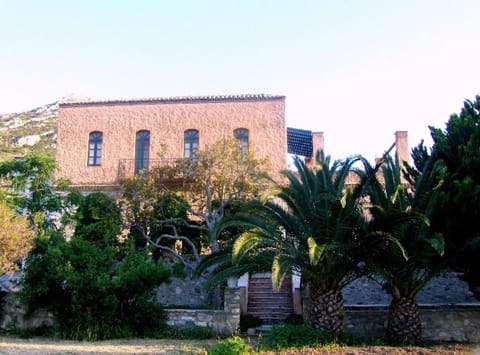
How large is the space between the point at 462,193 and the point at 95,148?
65.4 feet

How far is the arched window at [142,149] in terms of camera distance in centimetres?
2767

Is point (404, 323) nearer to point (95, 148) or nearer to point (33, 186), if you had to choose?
point (33, 186)

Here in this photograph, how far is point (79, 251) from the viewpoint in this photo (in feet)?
52.7

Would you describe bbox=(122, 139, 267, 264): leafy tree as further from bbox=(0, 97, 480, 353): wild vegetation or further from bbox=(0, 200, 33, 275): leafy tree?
bbox=(0, 200, 33, 275): leafy tree

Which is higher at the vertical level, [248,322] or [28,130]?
[28,130]

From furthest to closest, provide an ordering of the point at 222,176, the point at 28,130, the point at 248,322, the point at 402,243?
the point at 28,130, the point at 222,176, the point at 248,322, the point at 402,243

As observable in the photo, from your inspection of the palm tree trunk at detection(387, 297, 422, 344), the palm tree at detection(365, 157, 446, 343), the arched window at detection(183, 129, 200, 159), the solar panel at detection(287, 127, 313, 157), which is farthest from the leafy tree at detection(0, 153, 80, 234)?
the solar panel at detection(287, 127, 313, 157)

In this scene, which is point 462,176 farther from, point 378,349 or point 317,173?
point 378,349

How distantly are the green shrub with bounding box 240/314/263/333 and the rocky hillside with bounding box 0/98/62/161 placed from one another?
35794mm

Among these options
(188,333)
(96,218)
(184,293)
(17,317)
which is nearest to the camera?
(188,333)

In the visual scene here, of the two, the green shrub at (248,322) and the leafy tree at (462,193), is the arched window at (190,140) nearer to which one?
the green shrub at (248,322)

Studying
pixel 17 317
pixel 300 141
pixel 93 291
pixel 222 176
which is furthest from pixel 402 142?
pixel 17 317

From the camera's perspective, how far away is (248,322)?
54.4ft

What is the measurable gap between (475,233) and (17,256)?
42.6ft
